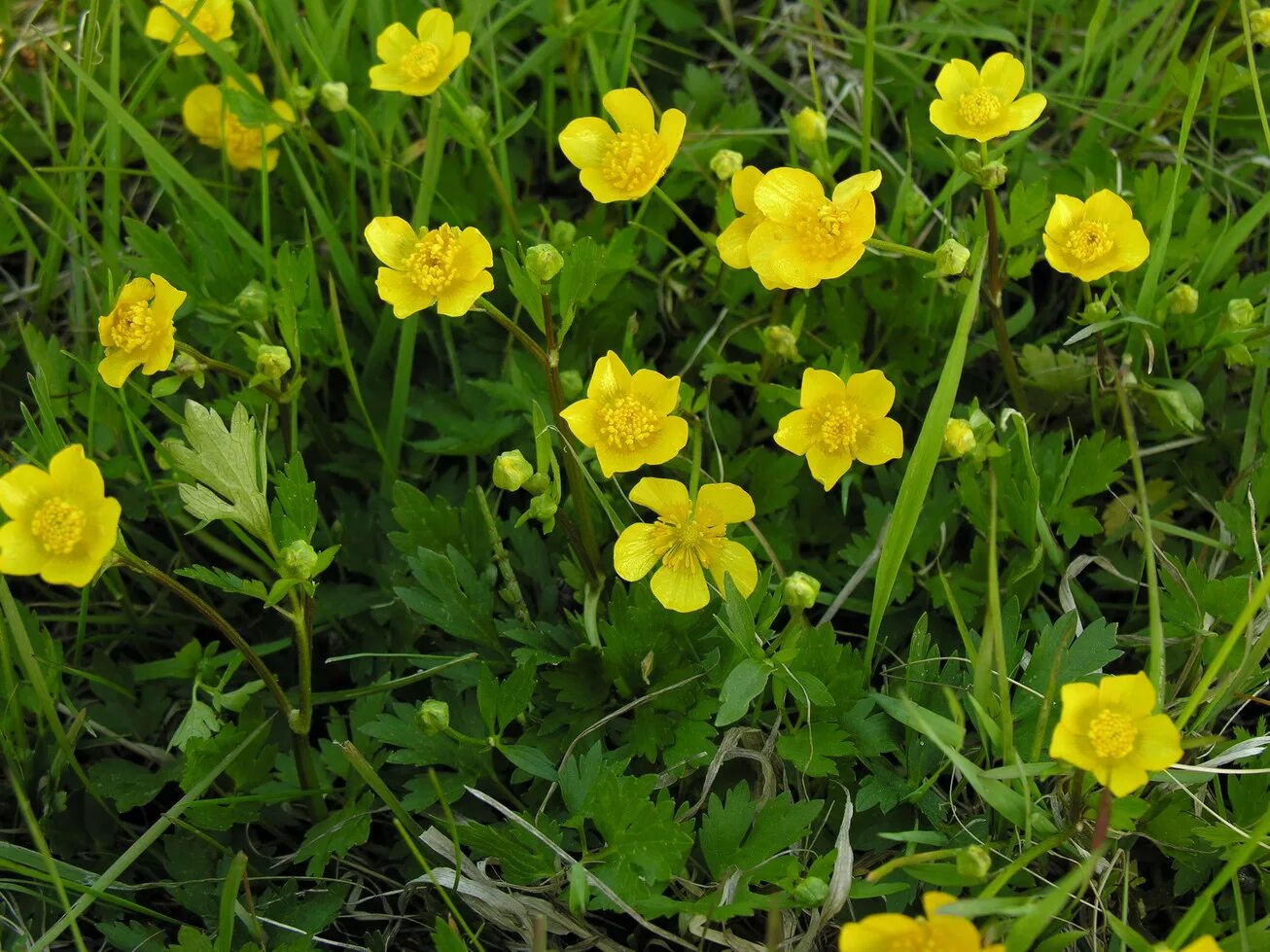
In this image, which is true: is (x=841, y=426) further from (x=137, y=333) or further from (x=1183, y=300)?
(x=137, y=333)

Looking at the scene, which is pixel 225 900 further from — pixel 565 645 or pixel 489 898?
pixel 565 645

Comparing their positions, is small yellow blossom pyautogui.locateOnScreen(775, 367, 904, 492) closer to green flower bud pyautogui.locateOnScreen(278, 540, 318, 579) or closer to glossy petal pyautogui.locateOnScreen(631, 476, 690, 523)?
glossy petal pyautogui.locateOnScreen(631, 476, 690, 523)

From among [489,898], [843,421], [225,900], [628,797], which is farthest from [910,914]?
[225,900]

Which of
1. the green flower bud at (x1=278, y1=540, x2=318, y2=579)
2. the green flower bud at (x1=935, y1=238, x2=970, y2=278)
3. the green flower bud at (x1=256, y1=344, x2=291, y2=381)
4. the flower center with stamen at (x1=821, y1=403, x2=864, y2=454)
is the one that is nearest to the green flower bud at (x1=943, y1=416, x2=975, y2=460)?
the flower center with stamen at (x1=821, y1=403, x2=864, y2=454)

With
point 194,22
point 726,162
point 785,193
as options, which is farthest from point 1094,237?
point 194,22

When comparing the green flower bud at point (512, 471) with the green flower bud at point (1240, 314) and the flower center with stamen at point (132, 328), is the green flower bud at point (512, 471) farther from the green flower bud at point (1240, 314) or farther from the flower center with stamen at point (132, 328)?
the green flower bud at point (1240, 314)
